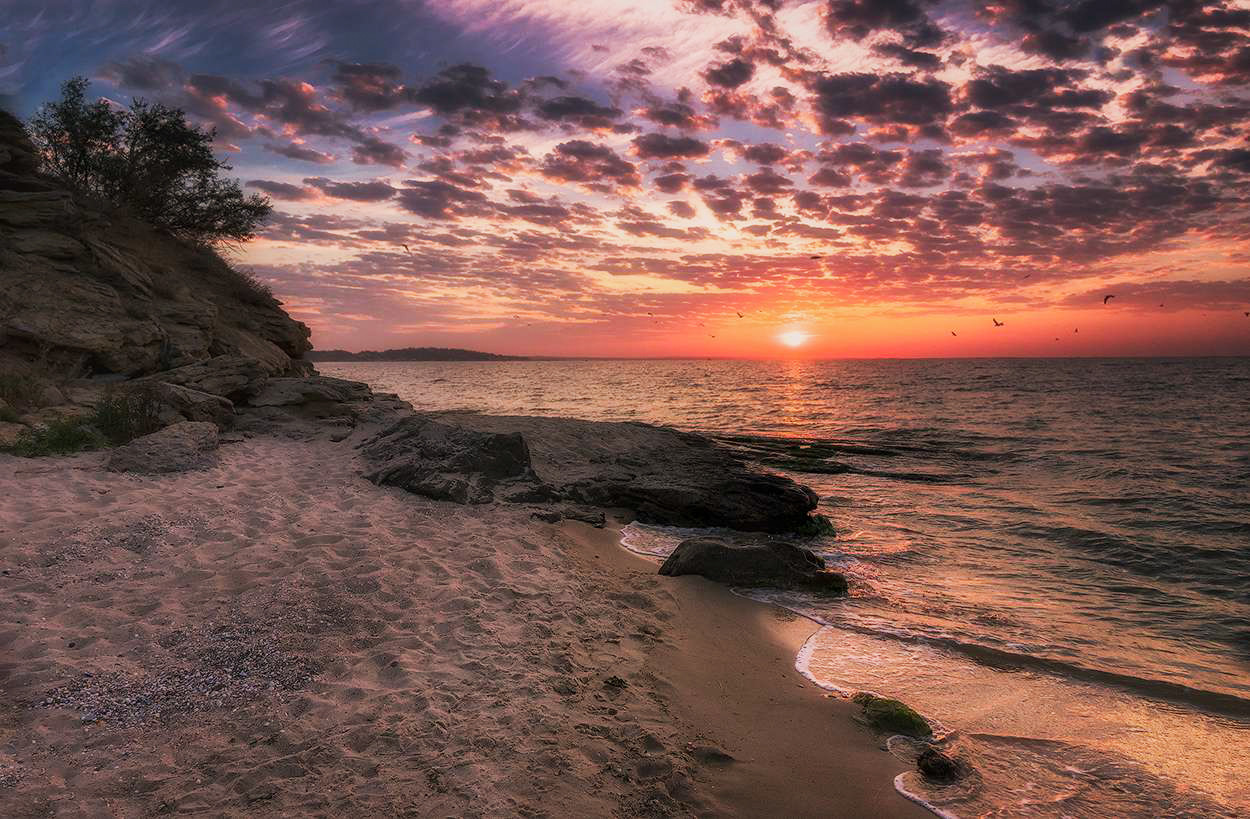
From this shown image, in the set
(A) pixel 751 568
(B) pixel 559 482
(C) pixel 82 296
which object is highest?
(C) pixel 82 296

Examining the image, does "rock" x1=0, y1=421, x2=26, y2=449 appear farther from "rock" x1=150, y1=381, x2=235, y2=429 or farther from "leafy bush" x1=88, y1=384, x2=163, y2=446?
"rock" x1=150, y1=381, x2=235, y2=429

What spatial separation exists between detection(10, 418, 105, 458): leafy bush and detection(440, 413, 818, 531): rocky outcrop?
817 cm

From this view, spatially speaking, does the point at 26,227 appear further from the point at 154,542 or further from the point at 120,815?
the point at 120,815

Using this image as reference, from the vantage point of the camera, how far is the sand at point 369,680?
3.90m

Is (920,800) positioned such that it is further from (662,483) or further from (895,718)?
(662,483)

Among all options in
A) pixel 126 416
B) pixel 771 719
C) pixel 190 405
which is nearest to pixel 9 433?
pixel 126 416

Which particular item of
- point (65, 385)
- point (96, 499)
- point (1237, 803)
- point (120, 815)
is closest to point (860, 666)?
point (1237, 803)

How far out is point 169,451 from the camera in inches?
405

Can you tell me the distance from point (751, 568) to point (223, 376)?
Answer: 45.1ft

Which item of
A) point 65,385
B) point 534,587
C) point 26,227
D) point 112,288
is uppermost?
point 26,227

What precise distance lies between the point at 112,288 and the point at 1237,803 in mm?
21861

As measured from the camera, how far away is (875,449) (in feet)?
80.0

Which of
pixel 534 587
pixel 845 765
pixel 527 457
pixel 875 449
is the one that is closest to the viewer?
pixel 845 765

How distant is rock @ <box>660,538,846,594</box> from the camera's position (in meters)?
9.02
